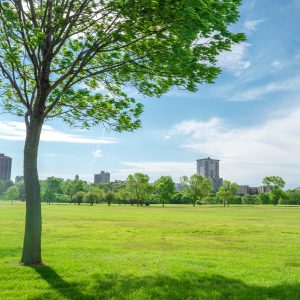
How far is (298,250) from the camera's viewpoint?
2127cm

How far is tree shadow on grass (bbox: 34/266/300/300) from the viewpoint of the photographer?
10805mm

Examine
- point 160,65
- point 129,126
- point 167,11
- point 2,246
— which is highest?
point 167,11

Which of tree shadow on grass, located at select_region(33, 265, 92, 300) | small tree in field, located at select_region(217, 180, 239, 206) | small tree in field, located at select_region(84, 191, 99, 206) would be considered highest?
small tree in field, located at select_region(217, 180, 239, 206)

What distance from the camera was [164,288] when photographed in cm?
1159

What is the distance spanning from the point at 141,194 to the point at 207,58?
128040mm

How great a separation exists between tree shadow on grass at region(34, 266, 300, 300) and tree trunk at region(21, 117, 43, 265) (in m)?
1.87

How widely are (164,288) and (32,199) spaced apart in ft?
21.7

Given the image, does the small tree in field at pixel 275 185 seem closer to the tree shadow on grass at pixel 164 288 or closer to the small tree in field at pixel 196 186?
the small tree in field at pixel 196 186

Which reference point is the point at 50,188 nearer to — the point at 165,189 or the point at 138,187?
the point at 138,187

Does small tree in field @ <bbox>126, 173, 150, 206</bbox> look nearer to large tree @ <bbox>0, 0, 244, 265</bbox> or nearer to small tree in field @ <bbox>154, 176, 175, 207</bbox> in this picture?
small tree in field @ <bbox>154, 176, 175, 207</bbox>

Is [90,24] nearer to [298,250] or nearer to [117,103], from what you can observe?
[117,103]

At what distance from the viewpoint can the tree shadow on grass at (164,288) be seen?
10.8 m

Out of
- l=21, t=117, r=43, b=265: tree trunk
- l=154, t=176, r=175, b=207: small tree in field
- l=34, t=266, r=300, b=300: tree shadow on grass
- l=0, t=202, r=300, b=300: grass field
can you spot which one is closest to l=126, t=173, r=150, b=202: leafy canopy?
l=154, t=176, r=175, b=207: small tree in field

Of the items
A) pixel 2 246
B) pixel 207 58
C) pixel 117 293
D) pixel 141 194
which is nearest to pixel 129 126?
pixel 207 58
